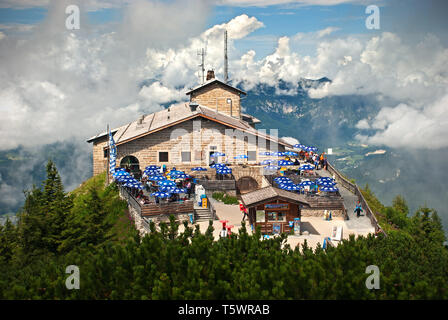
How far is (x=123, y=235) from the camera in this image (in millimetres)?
27906

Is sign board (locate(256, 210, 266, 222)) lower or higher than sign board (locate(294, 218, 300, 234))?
higher

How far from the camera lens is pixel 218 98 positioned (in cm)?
5356

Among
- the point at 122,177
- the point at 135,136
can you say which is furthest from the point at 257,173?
the point at 122,177

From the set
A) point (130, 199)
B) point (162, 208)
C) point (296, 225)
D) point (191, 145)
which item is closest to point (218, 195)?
point (191, 145)

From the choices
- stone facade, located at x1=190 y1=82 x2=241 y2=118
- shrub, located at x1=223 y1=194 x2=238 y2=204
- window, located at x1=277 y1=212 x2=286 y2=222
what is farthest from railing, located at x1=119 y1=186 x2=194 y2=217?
stone facade, located at x1=190 y1=82 x2=241 y2=118

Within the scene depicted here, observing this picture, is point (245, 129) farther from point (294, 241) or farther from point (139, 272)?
point (139, 272)

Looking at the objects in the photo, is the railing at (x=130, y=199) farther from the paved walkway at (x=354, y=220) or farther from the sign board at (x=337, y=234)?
the paved walkway at (x=354, y=220)

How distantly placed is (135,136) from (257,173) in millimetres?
12133

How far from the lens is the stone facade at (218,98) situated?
5328cm

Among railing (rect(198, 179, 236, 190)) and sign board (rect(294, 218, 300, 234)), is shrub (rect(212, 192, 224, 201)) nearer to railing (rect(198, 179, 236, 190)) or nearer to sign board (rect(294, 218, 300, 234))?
railing (rect(198, 179, 236, 190))

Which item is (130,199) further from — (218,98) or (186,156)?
(218,98)

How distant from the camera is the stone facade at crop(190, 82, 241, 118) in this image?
175 feet

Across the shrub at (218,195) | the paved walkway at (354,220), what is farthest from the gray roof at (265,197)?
the shrub at (218,195)

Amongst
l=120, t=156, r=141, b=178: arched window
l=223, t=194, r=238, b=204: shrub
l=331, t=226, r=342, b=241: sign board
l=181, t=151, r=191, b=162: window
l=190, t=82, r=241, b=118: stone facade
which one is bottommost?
l=331, t=226, r=342, b=241: sign board
